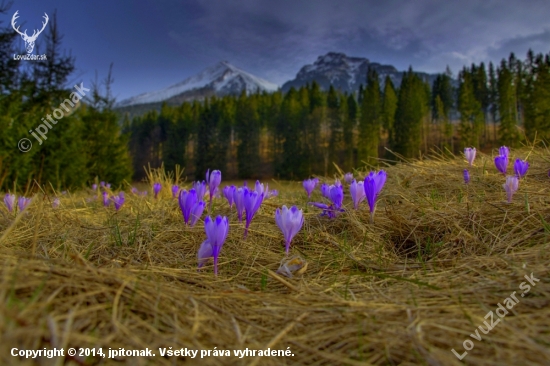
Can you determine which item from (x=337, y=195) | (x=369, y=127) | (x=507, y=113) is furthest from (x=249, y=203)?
(x=507, y=113)

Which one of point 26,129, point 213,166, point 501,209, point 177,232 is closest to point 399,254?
point 501,209

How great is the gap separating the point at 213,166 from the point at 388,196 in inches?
1626

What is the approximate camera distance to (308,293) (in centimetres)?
115

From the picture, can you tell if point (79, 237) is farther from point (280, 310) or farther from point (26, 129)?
point (26, 129)

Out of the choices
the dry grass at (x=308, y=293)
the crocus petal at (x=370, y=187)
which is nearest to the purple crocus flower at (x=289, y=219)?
the dry grass at (x=308, y=293)

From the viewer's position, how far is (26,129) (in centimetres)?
867

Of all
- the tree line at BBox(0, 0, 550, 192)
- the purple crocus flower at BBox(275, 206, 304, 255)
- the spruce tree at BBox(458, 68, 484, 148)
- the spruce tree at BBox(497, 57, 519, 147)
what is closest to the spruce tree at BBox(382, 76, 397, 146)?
the tree line at BBox(0, 0, 550, 192)

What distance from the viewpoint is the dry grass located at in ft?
2.44

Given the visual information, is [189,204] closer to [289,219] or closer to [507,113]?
[289,219]

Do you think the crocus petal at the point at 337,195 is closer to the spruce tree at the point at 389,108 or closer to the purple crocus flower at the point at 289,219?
the purple crocus flower at the point at 289,219

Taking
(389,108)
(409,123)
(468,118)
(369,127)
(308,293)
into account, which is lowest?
(308,293)

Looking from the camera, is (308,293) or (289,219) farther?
(289,219)

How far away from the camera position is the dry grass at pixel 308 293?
74 centimetres

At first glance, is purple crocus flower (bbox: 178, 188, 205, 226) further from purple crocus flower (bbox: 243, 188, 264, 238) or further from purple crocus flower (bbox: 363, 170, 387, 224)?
purple crocus flower (bbox: 363, 170, 387, 224)
